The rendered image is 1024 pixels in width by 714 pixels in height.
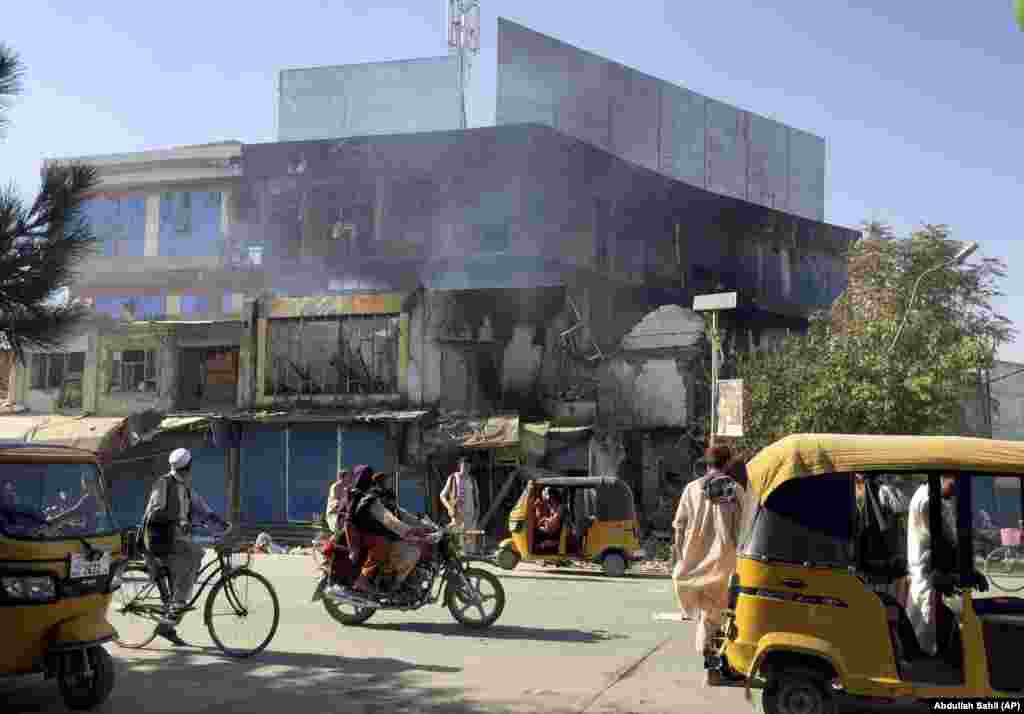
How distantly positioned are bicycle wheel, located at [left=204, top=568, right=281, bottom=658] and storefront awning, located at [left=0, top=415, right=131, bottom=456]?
21418 millimetres

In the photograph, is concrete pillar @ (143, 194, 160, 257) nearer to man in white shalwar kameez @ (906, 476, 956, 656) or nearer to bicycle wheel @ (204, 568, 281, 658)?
bicycle wheel @ (204, 568, 281, 658)

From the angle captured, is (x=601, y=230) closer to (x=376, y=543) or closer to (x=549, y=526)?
(x=549, y=526)

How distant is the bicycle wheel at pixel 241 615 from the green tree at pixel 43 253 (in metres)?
2.87

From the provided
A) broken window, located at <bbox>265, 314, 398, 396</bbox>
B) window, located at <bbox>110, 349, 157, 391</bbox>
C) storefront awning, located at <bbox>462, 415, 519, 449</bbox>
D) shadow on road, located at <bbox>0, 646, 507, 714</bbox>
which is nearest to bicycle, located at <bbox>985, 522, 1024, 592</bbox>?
shadow on road, located at <bbox>0, 646, 507, 714</bbox>

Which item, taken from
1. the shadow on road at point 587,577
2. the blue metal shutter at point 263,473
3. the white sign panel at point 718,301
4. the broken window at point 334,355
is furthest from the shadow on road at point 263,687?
the blue metal shutter at point 263,473

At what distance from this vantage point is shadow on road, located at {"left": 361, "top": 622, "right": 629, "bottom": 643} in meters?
9.73

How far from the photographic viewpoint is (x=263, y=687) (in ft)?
24.7

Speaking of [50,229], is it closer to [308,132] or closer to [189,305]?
[308,132]

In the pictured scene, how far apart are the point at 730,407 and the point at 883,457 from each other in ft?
39.5

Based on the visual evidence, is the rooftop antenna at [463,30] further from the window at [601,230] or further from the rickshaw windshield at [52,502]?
the rickshaw windshield at [52,502]

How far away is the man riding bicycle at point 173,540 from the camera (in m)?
8.69

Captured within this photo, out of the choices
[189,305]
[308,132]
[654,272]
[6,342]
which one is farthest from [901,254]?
[189,305]

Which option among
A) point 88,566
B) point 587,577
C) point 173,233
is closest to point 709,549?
point 88,566

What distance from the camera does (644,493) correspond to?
83.4 ft
